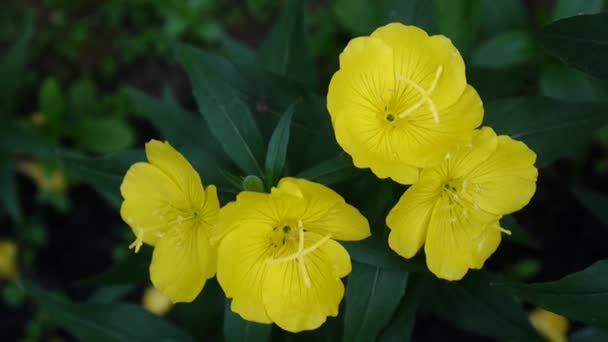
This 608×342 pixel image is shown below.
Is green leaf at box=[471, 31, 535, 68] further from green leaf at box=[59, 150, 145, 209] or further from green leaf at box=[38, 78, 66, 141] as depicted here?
green leaf at box=[38, 78, 66, 141]

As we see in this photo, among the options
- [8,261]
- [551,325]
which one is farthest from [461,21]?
[8,261]

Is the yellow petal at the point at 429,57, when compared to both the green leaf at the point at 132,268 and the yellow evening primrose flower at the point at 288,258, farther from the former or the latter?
the green leaf at the point at 132,268

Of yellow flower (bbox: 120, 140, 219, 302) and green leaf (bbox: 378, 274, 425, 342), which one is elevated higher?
yellow flower (bbox: 120, 140, 219, 302)

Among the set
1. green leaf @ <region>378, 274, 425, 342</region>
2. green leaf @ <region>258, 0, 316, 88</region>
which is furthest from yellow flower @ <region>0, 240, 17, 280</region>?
green leaf @ <region>378, 274, 425, 342</region>

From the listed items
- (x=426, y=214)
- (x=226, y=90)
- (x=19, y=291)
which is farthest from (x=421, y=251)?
(x=19, y=291)

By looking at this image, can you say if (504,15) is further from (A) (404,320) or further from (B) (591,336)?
(A) (404,320)
